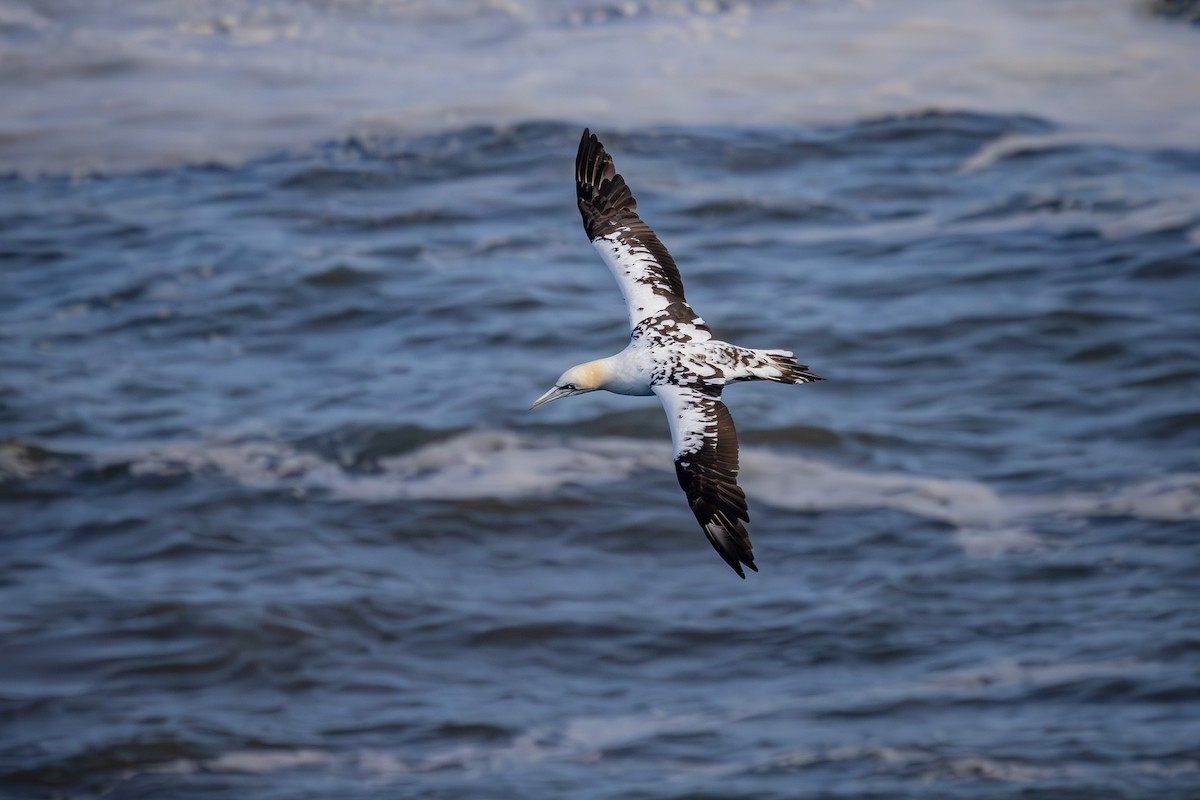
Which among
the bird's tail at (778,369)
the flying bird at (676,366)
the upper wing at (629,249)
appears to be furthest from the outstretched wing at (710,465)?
the upper wing at (629,249)

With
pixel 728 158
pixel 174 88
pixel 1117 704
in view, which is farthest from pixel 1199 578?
pixel 174 88

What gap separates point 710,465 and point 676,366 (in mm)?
1113

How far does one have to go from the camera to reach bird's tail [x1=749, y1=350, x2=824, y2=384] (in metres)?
12.3

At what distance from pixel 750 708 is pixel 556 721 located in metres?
2.36

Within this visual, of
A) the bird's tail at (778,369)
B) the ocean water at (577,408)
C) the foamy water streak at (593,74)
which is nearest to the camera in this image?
the bird's tail at (778,369)

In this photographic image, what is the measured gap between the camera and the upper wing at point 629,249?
43.6 feet

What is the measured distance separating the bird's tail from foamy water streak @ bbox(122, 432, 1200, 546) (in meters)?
10.8

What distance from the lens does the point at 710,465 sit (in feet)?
38.0

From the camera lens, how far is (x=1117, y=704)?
19.2 metres

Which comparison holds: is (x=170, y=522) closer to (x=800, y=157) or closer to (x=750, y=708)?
(x=750, y=708)

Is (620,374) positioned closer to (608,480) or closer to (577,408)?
(608,480)

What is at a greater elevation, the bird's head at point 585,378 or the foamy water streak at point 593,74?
the foamy water streak at point 593,74

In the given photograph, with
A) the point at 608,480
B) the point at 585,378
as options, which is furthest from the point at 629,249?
the point at 608,480

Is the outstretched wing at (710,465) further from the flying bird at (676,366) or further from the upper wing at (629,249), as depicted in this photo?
the upper wing at (629,249)
